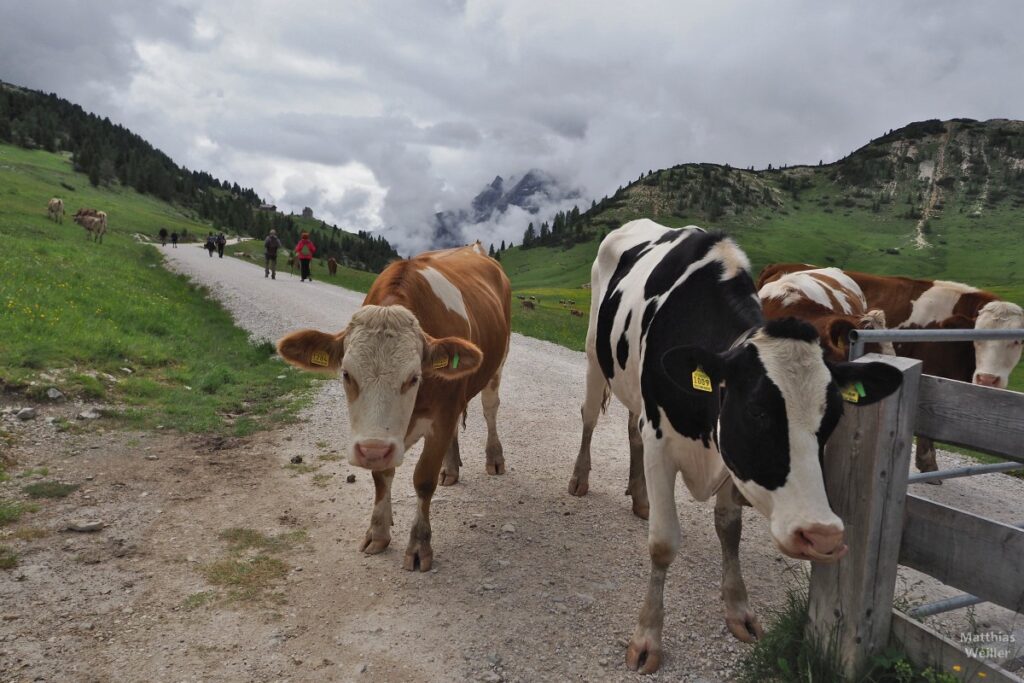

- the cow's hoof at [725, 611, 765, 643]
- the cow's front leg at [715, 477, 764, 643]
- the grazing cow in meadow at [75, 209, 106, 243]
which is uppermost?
the grazing cow in meadow at [75, 209, 106, 243]

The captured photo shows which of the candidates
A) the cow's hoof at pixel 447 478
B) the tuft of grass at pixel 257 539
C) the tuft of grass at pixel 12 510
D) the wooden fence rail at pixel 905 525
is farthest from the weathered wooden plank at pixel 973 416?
the tuft of grass at pixel 12 510

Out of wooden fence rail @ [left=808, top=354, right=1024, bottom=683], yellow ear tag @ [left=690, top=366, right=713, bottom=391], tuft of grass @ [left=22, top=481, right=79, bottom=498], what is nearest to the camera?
wooden fence rail @ [left=808, top=354, right=1024, bottom=683]

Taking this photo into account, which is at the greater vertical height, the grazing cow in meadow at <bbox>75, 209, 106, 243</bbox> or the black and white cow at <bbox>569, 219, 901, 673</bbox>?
the grazing cow in meadow at <bbox>75, 209, 106, 243</bbox>

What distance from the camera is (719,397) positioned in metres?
3.36

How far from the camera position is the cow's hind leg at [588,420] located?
21.5 ft

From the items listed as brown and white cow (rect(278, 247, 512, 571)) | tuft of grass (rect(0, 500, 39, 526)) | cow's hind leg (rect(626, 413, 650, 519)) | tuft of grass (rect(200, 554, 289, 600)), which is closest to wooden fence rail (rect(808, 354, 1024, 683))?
brown and white cow (rect(278, 247, 512, 571))

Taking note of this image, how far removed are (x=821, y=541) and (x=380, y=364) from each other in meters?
2.80

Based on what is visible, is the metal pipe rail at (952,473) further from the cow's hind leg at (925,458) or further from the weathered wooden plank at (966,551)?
the cow's hind leg at (925,458)

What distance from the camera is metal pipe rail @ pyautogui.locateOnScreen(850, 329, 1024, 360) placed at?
10.3 ft

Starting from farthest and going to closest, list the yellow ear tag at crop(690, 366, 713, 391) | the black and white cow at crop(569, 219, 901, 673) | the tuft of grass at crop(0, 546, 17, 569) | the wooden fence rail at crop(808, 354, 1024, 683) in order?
1. the tuft of grass at crop(0, 546, 17, 569)
2. the yellow ear tag at crop(690, 366, 713, 391)
3. the black and white cow at crop(569, 219, 901, 673)
4. the wooden fence rail at crop(808, 354, 1024, 683)

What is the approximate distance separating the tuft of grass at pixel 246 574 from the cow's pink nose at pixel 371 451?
151 centimetres

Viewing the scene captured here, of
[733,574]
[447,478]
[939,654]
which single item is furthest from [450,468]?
[939,654]

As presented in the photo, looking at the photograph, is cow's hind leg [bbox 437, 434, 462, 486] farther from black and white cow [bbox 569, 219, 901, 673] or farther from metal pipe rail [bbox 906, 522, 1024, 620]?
metal pipe rail [bbox 906, 522, 1024, 620]

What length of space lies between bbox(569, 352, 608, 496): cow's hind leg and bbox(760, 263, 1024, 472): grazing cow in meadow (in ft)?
13.0
